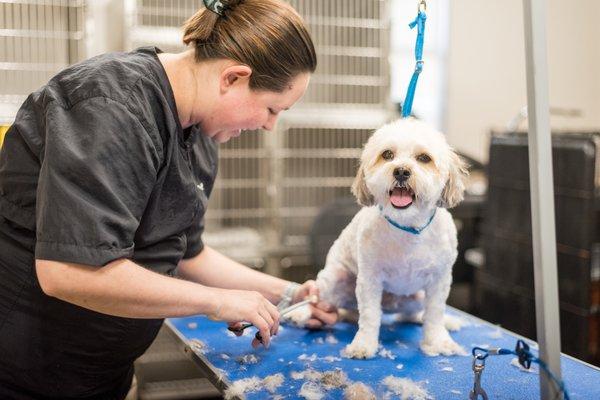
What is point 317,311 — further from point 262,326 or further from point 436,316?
point 262,326

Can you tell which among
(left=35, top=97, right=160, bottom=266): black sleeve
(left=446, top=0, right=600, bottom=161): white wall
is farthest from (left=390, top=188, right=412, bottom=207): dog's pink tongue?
(left=446, top=0, right=600, bottom=161): white wall

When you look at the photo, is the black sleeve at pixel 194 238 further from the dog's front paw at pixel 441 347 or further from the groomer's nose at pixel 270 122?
the dog's front paw at pixel 441 347

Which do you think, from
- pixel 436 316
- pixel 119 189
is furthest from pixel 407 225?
pixel 119 189

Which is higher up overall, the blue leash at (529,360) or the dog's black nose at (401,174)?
the dog's black nose at (401,174)

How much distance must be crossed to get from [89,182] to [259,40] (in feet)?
1.22

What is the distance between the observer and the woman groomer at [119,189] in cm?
93

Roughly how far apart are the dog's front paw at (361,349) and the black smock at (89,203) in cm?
38

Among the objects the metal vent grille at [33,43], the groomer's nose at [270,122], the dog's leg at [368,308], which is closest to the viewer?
the groomer's nose at [270,122]

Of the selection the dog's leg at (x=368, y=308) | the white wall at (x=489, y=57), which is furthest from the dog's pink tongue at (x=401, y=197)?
the white wall at (x=489, y=57)

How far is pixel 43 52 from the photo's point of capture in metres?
2.73

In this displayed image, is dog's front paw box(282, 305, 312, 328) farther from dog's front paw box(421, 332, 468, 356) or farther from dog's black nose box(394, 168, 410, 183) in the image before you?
dog's black nose box(394, 168, 410, 183)

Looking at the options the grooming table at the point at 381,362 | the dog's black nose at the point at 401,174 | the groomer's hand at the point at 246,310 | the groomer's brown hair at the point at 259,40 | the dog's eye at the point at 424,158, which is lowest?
the grooming table at the point at 381,362

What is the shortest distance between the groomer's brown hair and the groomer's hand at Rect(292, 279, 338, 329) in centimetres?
53

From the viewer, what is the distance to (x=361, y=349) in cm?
127
